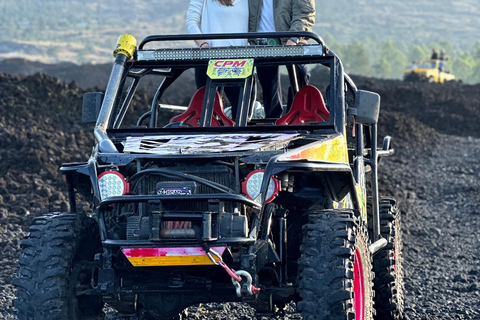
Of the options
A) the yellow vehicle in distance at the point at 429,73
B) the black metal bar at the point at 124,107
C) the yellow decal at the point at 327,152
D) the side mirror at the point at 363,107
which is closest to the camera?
the yellow decal at the point at 327,152

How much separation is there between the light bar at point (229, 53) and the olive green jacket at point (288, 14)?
145cm

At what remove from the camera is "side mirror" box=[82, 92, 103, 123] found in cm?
709

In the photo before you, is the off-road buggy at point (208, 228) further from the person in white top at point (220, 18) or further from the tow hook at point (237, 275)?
the person in white top at point (220, 18)

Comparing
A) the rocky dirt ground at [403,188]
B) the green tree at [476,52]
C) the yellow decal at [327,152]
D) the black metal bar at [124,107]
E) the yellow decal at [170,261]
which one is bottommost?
the rocky dirt ground at [403,188]

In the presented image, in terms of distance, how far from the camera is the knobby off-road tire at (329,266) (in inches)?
208

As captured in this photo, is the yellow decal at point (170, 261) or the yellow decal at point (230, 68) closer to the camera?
the yellow decal at point (170, 261)

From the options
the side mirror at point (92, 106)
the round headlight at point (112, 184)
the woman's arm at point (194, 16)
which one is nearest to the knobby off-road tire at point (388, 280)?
the woman's arm at point (194, 16)

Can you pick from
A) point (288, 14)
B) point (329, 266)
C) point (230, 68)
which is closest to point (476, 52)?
point (288, 14)

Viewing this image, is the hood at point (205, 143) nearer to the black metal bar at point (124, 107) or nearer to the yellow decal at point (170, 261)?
the black metal bar at point (124, 107)

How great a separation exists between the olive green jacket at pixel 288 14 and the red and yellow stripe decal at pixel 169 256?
3582 mm

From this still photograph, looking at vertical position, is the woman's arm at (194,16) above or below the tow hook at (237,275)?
above

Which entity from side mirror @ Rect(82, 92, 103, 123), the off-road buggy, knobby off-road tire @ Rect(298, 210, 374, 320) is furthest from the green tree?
knobby off-road tire @ Rect(298, 210, 374, 320)

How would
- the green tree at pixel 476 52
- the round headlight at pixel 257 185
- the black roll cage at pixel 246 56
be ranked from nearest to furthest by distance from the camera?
the round headlight at pixel 257 185 < the black roll cage at pixel 246 56 < the green tree at pixel 476 52

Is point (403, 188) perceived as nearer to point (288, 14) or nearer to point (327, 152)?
point (288, 14)
